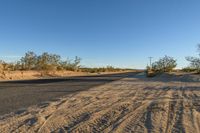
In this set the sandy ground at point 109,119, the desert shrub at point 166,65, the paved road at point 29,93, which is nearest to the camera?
the sandy ground at point 109,119

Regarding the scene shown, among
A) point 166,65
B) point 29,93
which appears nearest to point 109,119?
point 29,93

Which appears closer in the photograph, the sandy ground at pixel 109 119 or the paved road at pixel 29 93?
the sandy ground at pixel 109 119

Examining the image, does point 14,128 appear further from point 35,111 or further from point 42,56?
point 42,56

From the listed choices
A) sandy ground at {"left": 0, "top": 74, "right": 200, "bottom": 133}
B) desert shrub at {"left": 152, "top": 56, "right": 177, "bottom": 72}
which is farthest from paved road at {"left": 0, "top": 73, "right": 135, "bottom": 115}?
desert shrub at {"left": 152, "top": 56, "right": 177, "bottom": 72}

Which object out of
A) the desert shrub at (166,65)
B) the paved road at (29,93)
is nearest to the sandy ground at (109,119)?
the paved road at (29,93)

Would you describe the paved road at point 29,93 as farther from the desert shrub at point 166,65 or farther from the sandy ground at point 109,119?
the desert shrub at point 166,65

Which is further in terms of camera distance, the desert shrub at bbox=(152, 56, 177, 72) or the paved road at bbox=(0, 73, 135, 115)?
the desert shrub at bbox=(152, 56, 177, 72)

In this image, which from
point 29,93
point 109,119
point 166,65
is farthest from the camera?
point 166,65

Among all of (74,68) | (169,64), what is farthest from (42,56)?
(169,64)

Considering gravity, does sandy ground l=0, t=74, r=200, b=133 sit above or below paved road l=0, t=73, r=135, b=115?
below

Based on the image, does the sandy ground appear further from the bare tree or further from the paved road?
the bare tree

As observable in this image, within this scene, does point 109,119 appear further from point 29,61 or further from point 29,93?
point 29,61

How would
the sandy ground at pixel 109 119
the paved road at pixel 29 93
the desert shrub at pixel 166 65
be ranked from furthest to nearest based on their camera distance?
1. the desert shrub at pixel 166 65
2. the paved road at pixel 29 93
3. the sandy ground at pixel 109 119

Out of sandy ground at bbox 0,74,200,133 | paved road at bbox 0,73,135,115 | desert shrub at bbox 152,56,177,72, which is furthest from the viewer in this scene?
Answer: desert shrub at bbox 152,56,177,72
